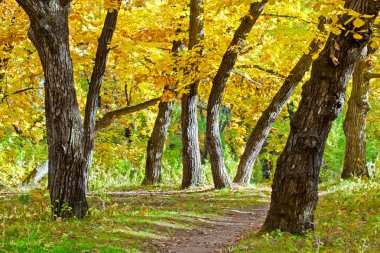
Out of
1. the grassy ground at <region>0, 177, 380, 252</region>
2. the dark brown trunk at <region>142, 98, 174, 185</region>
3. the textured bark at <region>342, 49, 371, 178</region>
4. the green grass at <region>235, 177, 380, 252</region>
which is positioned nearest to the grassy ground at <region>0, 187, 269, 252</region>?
the grassy ground at <region>0, 177, 380, 252</region>

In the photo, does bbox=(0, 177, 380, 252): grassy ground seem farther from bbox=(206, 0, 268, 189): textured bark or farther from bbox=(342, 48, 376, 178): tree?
bbox=(342, 48, 376, 178): tree

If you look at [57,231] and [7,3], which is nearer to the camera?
[57,231]

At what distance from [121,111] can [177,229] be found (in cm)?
919

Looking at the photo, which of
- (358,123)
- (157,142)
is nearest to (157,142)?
(157,142)

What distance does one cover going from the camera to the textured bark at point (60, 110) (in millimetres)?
8211

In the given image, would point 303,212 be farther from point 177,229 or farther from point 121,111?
point 121,111

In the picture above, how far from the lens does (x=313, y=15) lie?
14.4 meters

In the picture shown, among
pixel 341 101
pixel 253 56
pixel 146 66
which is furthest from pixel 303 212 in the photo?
pixel 253 56

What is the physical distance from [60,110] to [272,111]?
8.89m

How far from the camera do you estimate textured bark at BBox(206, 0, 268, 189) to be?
1387 centimetres

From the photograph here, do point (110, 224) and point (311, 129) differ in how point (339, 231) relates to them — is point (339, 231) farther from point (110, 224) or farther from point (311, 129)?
point (110, 224)

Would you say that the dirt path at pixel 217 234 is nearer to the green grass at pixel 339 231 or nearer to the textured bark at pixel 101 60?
the green grass at pixel 339 231

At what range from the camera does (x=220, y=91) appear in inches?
586

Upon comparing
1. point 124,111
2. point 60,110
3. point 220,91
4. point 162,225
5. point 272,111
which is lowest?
point 162,225
